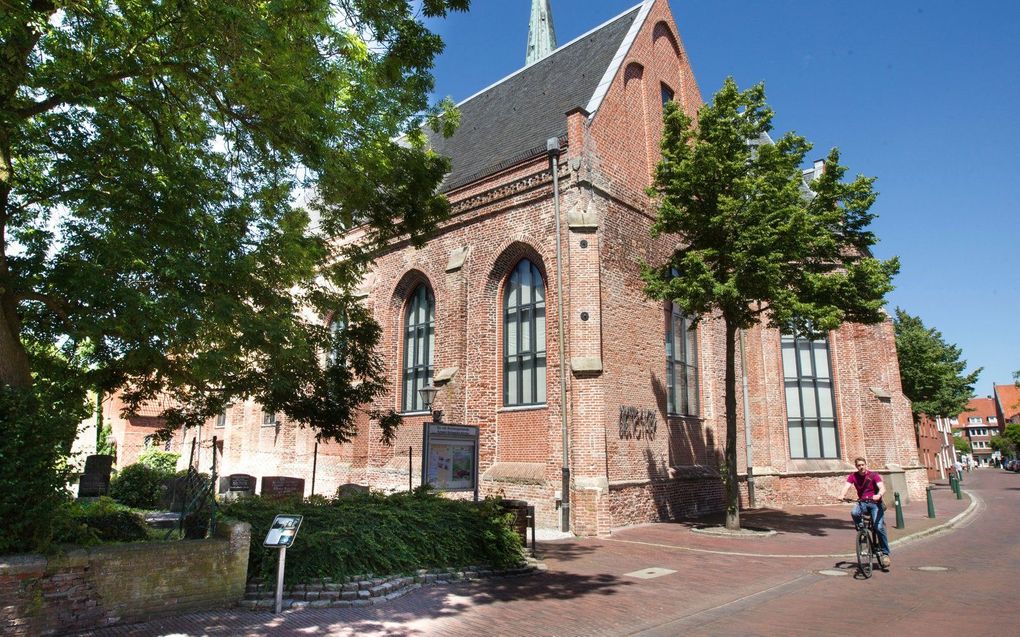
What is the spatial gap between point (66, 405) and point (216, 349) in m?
2.00

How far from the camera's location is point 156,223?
7840 millimetres

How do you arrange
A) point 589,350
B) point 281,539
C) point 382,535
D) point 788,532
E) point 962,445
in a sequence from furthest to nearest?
point 962,445 → point 589,350 → point 788,532 → point 382,535 → point 281,539

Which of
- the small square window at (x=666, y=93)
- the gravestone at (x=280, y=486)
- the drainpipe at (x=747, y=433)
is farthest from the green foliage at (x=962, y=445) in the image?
the gravestone at (x=280, y=486)

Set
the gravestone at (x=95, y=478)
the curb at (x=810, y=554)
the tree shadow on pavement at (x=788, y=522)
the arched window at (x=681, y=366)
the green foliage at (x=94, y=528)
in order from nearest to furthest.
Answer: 1. the green foliage at (x=94, y=528)
2. the curb at (x=810, y=554)
3. the tree shadow on pavement at (x=788, y=522)
4. the gravestone at (x=95, y=478)
5. the arched window at (x=681, y=366)

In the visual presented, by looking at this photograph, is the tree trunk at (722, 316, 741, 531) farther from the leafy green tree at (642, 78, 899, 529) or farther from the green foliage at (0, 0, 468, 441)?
the green foliage at (0, 0, 468, 441)

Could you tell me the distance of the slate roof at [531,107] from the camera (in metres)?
20.0

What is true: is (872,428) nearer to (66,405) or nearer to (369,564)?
(369,564)

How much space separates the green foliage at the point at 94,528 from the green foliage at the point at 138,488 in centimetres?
1314

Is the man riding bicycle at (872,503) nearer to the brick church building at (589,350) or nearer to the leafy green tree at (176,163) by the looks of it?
the brick church building at (589,350)

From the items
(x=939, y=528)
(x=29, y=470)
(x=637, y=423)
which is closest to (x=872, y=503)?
(x=637, y=423)

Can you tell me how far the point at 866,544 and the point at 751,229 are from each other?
6767 mm

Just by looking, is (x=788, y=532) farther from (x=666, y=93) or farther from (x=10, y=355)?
(x=10, y=355)

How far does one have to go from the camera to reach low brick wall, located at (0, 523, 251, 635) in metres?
6.21

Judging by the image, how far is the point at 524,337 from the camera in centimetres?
1847
